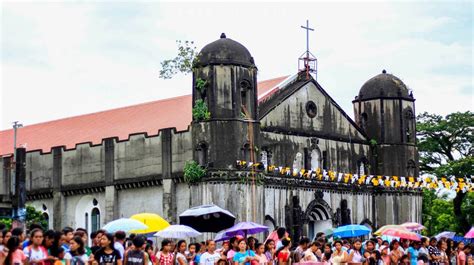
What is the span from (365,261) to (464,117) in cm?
3556

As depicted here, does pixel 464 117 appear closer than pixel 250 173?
No

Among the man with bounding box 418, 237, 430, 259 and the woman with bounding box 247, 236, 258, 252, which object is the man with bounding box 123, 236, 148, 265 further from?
the man with bounding box 418, 237, 430, 259

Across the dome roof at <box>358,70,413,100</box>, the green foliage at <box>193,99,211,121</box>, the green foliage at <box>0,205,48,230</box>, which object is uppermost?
the dome roof at <box>358,70,413,100</box>

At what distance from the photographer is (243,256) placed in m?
23.0

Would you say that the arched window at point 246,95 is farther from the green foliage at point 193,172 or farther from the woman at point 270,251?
the woman at point 270,251

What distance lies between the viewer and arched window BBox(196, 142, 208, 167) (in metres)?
43.6

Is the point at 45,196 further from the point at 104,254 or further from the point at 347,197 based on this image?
the point at 104,254

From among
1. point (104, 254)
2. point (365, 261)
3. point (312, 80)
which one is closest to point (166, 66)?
point (312, 80)

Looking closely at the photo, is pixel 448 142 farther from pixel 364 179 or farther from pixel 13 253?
pixel 13 253

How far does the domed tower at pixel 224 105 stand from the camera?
43438 millimetres

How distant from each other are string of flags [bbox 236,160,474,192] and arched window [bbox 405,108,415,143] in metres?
2.10

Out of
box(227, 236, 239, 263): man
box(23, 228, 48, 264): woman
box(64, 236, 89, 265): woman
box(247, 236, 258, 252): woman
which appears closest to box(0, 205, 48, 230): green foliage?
box(227, 236, 239, 263): man

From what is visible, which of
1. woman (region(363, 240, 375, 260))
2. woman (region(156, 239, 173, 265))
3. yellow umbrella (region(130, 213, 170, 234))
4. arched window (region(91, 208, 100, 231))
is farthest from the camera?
arched window (region(91, 208, 100, 231))

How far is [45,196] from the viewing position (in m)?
51.3
